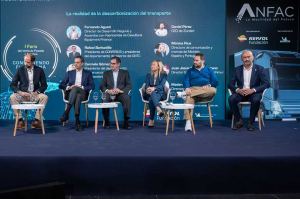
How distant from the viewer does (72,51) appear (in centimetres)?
656

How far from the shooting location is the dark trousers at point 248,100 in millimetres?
5305

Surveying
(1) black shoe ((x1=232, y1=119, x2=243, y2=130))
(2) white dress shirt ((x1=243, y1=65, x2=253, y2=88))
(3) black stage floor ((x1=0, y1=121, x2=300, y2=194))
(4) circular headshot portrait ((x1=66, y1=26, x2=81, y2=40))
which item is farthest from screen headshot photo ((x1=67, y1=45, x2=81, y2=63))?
(3) black stage floor ((x1=0, y1=121, x2=300, y2=194))

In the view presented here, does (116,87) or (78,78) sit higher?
(78,78)

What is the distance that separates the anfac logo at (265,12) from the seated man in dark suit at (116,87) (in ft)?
7.26

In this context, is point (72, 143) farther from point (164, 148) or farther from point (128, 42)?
point (128, 42)

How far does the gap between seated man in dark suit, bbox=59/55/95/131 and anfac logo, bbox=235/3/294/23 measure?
2665 mm

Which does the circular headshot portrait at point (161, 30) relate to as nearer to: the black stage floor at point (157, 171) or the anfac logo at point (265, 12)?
the anfac logo at point (265, 12)

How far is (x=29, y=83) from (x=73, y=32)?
1329 millimetres

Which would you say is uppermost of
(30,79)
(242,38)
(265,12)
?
(265,12)

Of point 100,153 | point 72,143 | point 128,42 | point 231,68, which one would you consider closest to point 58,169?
point 100,153

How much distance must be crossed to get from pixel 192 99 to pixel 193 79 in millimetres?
380

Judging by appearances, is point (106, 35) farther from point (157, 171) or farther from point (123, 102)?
point (157, 171)

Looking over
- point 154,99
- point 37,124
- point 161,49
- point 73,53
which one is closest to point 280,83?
point 161,49

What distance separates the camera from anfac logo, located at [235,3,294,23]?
654 centimetres
